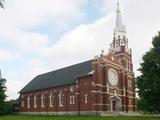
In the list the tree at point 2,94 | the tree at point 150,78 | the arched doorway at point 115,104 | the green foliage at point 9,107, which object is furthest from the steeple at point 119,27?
the green foliage at point 9,107

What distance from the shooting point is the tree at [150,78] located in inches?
1772

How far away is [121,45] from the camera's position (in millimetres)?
71312

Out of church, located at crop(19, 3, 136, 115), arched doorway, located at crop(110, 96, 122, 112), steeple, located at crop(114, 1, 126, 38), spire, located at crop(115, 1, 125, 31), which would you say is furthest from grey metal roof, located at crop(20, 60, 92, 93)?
spire, located at crop(115, 1, 125, 31)

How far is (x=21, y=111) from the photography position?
268 ft

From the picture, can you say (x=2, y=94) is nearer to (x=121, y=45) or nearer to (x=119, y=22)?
(x=121, y=45)

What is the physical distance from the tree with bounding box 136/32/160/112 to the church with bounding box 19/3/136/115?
897 cm

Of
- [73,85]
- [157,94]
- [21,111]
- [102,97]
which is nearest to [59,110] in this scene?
[73,85]

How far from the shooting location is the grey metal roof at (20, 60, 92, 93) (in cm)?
6544

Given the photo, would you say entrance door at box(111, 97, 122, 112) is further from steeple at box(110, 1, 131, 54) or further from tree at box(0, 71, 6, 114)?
tree at box(0, 71, 6, 114)

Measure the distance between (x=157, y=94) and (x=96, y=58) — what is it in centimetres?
1801

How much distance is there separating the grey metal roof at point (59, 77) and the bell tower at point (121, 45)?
24.8ft

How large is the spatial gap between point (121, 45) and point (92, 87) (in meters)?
15.2

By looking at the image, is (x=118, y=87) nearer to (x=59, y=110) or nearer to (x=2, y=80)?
(x=59, y=110)

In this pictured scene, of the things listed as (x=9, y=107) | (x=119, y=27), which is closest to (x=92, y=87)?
(x=119, y=27)
